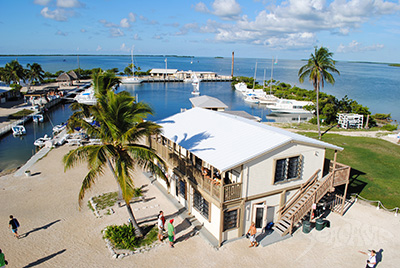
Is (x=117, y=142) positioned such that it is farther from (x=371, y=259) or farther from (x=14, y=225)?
(x=371, y=259)

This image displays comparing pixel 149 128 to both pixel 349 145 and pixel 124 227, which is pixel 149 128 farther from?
pixel 349 145

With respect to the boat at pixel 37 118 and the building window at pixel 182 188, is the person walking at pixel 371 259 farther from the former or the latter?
the boat at pixel 37 118

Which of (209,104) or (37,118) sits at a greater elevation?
(209,104)

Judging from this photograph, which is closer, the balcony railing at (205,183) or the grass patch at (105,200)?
the balcony railing at (205,183)

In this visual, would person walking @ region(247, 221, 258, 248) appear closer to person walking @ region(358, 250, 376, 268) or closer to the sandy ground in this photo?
the sandy ground

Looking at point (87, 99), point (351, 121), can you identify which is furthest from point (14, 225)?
point (87, 99)

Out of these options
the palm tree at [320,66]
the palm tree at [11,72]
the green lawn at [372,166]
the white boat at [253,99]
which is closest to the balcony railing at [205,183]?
the green lawn at [372,166]

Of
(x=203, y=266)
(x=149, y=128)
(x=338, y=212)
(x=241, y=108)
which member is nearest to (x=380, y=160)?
(x=338, y=212)
